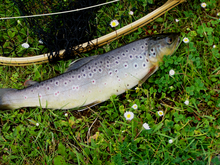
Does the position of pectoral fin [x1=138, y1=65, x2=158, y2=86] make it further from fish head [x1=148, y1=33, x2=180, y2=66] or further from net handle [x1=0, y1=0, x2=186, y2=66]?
net handle [x1=0, y1=0, x2=186, y2=66]

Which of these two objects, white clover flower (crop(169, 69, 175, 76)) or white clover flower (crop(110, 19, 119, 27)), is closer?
white clover flower (crop(169, 69, 175, 76))

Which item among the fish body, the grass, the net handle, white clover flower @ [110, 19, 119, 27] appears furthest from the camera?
white clover flower @ [110, 19, 119, 27]

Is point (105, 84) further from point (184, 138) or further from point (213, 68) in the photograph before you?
Answer: point (213, 68)

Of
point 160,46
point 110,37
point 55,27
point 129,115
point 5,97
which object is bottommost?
point 129,115

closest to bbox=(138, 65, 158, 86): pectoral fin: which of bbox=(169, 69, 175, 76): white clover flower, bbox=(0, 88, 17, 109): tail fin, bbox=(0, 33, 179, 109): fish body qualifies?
bbox=(0, 33, 179, 109): fish body

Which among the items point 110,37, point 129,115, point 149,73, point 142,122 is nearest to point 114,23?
point 110,37

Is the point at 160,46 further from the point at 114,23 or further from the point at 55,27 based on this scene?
the point at 55,27

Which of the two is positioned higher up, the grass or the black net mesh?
the black net mesh

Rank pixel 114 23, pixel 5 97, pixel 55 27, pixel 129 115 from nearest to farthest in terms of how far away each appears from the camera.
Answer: pixel 129 115 < pixel 5 97 < pixel 55 27 < pixel 114 23
